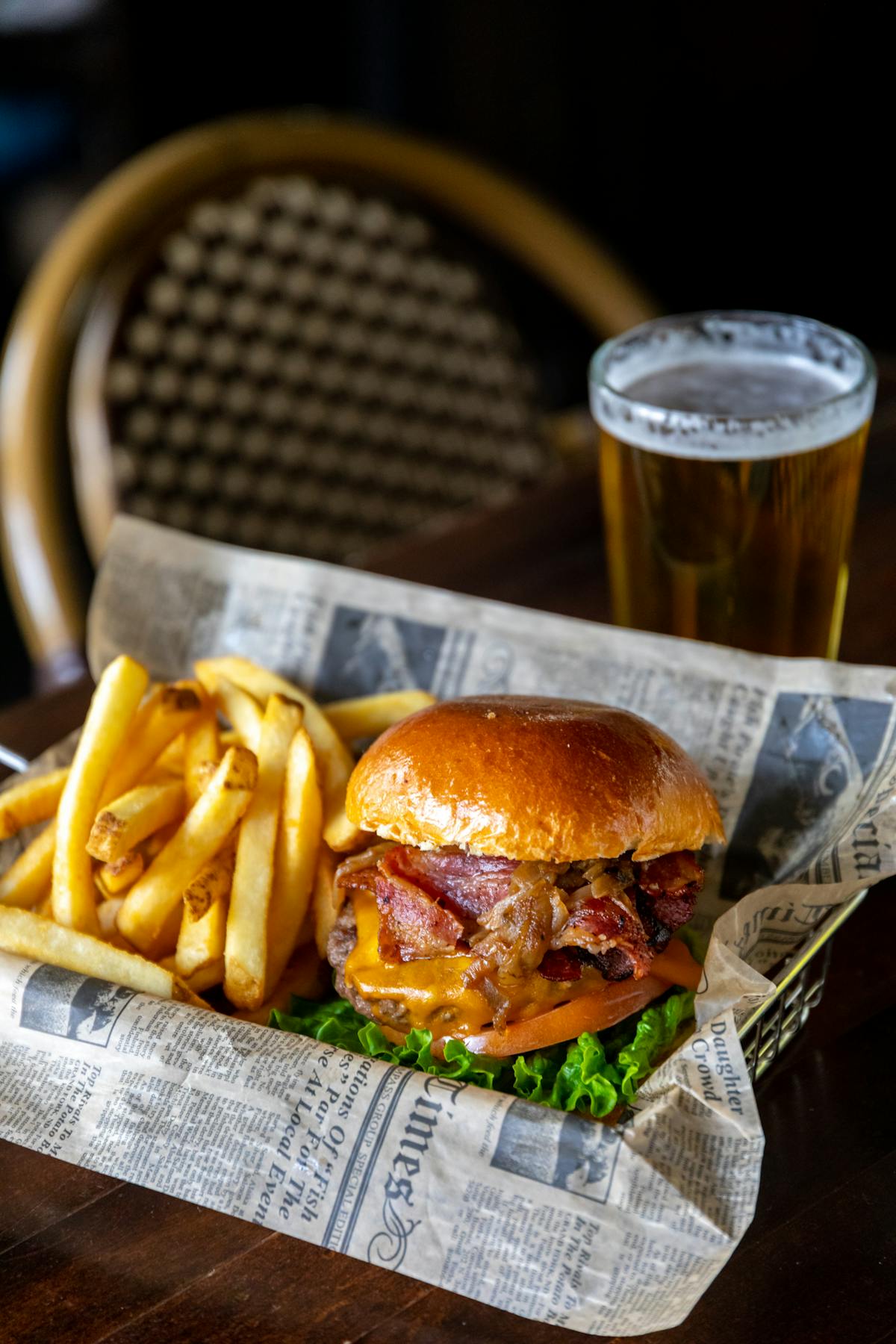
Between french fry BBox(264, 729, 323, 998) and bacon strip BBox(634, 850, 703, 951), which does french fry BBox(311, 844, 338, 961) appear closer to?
french fry BBox(264, 729, 323, 998)

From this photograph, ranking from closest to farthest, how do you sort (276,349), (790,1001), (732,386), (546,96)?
(790,1001) < (732,386) < (276,349) < (546,96)

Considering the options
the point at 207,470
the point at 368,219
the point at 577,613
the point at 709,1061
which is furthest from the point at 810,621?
the point at 368,219

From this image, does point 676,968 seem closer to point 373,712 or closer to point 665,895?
point 665,895

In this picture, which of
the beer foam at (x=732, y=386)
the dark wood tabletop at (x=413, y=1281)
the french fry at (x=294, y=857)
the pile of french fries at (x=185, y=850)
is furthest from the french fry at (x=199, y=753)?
the beer foam at (x=732, y=386)

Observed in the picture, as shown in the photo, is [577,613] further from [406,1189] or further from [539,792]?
[406,1189]

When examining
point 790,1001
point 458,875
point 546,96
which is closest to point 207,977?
point 458,875

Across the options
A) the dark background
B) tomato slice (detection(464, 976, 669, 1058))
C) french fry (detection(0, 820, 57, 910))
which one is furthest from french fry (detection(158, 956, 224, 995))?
the dark background
